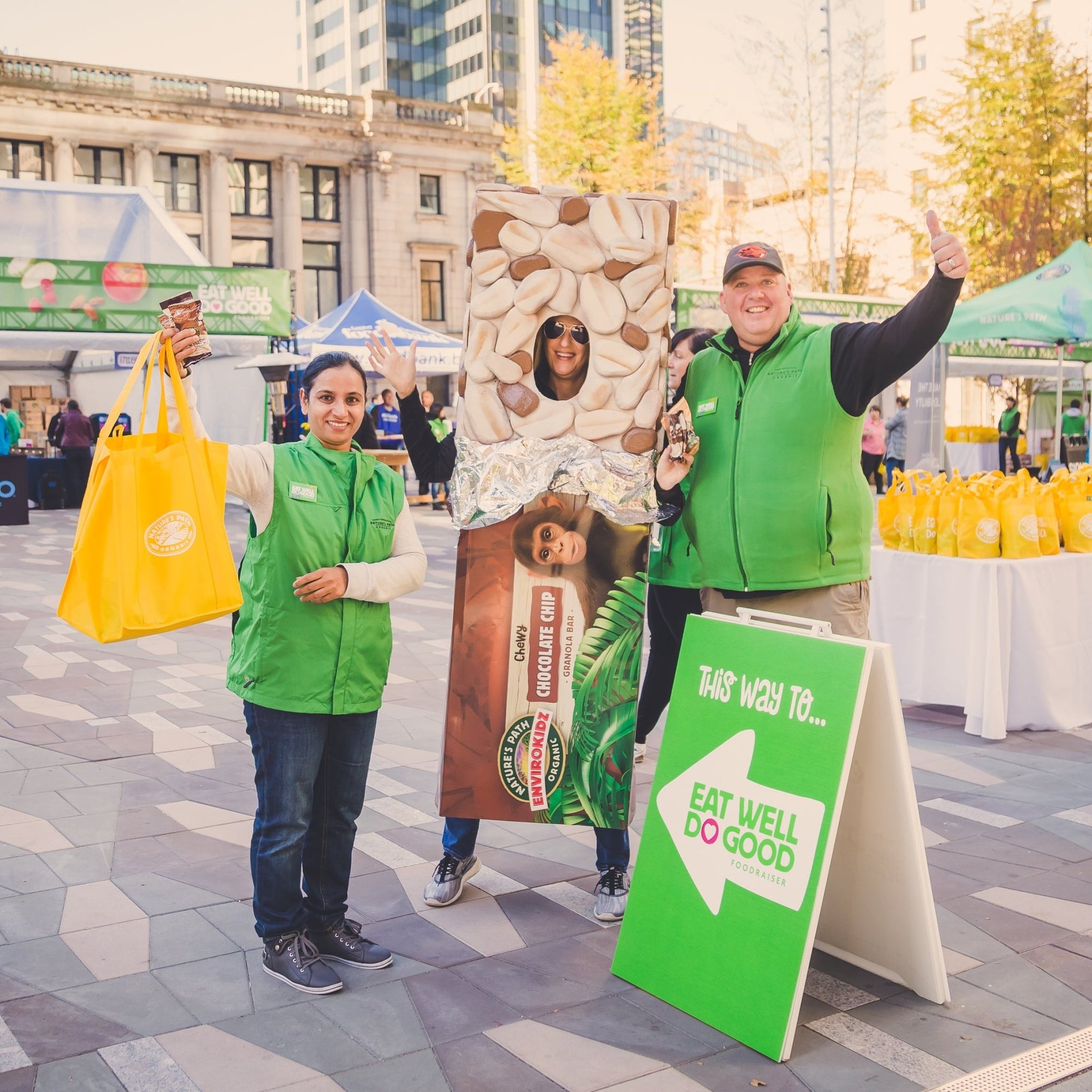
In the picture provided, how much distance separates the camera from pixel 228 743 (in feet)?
19.0

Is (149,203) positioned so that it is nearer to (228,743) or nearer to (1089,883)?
(228,743)

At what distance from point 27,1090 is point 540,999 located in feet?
4.16

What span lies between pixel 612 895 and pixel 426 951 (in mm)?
640

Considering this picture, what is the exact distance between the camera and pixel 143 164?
3791cm

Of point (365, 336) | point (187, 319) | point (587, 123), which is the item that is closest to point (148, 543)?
point (187, 319)

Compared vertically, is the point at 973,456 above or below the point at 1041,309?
below

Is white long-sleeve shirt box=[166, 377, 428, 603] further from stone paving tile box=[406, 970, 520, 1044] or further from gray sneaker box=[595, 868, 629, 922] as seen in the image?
gray sneaker box=[595, 868, 629, 922]

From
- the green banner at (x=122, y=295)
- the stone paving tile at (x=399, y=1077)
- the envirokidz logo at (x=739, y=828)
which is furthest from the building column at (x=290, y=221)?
the stone paving tile at (x=399, y=1077)

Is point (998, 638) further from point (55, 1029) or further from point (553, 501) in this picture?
point (55, 1029)

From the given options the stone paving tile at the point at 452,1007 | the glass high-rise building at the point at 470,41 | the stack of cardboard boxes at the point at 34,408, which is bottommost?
the stone paving tile at the point at 452,1007

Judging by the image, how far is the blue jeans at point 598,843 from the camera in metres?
3.86

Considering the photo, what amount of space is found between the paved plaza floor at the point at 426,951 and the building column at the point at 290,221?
36.8 meters

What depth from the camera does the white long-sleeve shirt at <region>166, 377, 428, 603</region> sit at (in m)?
3.09

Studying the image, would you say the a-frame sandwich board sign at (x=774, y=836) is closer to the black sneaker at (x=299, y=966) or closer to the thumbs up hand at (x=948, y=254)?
the black sneaker at (x=299, y=966)
